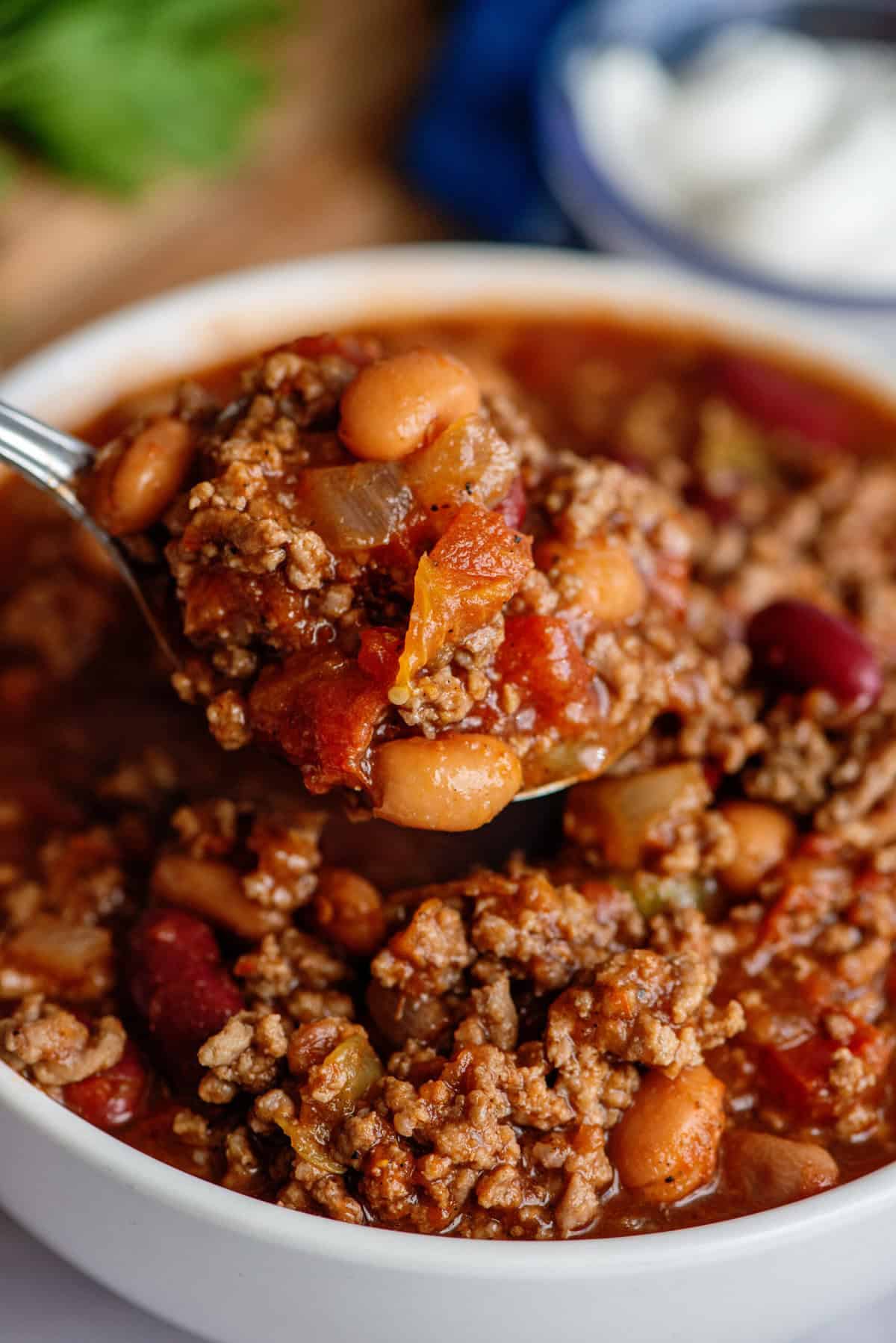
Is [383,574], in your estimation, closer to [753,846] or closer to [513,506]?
[513,506]

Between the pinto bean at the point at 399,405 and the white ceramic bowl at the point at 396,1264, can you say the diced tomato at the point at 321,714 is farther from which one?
the white ceramic bowl at the point at 396,1264

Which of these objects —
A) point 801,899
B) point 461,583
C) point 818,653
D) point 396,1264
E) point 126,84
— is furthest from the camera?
point 126,84

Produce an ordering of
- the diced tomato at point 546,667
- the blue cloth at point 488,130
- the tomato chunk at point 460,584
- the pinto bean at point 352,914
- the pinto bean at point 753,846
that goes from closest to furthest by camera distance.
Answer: the tomato chunk at point 460,584 → the diced tomato at point 546,667 → the pinto bean at point 352,914 → the pinto bean at point 753,846 → the blue cloth at point 488,130

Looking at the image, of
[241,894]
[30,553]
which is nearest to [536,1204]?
[241,894]

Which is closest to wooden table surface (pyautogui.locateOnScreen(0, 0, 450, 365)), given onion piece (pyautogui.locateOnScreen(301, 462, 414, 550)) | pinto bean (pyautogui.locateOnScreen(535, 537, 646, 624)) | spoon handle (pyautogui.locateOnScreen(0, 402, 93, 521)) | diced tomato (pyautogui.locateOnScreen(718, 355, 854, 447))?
diced tomato (pyautogui.locateOnScreen(718, 355, 854, 447))

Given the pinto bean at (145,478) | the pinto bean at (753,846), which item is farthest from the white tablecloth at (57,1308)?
the pinto bean at (145,478)

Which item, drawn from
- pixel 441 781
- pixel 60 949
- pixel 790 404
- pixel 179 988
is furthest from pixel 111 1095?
pixel 790 404

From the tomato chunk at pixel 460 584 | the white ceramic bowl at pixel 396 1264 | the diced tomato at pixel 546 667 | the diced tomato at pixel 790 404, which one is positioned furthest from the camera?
the diced tomato at pixel 790 404
